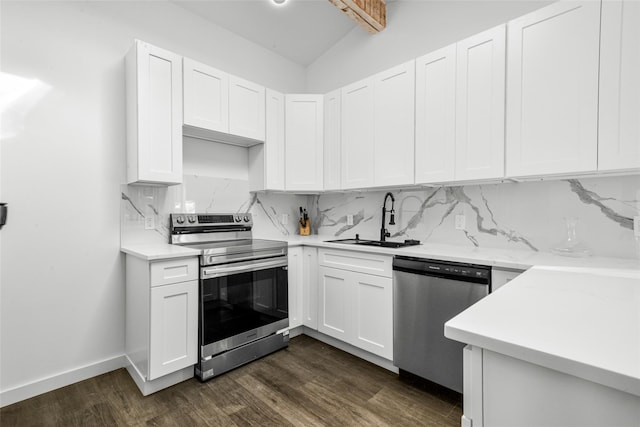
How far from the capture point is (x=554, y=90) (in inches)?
72.0

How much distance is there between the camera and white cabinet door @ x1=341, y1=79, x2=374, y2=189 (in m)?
2.81

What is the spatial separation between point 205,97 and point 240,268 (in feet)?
4.85

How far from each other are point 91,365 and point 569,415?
2853 millimetres

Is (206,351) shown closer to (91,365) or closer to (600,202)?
(91,365)

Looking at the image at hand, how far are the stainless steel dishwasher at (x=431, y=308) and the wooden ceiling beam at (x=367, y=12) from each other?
226cm

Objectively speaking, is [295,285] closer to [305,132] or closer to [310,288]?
[310,288]

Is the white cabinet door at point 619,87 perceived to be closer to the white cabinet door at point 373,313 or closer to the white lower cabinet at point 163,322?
the white cabinet door at point 373,313

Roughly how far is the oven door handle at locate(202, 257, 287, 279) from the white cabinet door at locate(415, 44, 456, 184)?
54.4 inches

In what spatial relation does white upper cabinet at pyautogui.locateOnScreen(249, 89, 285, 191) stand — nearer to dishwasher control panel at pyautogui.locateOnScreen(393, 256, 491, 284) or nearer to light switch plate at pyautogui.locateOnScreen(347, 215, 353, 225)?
light switch plate at pyautogui.locateOnScreen(347, 215, 353, 225)

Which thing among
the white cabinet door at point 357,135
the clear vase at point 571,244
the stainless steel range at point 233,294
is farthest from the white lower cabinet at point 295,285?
the clear vase at point 571,244

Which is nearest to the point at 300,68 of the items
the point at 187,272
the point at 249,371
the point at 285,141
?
the point at 285,141

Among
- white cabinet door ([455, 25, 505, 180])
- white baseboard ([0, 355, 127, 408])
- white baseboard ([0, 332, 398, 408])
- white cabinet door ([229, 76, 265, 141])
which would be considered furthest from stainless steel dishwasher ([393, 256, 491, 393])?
white baseboard ([0, 355, 127, 408])

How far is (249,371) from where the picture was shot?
7.68 feet

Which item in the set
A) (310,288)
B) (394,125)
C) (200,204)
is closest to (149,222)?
(200,204)
